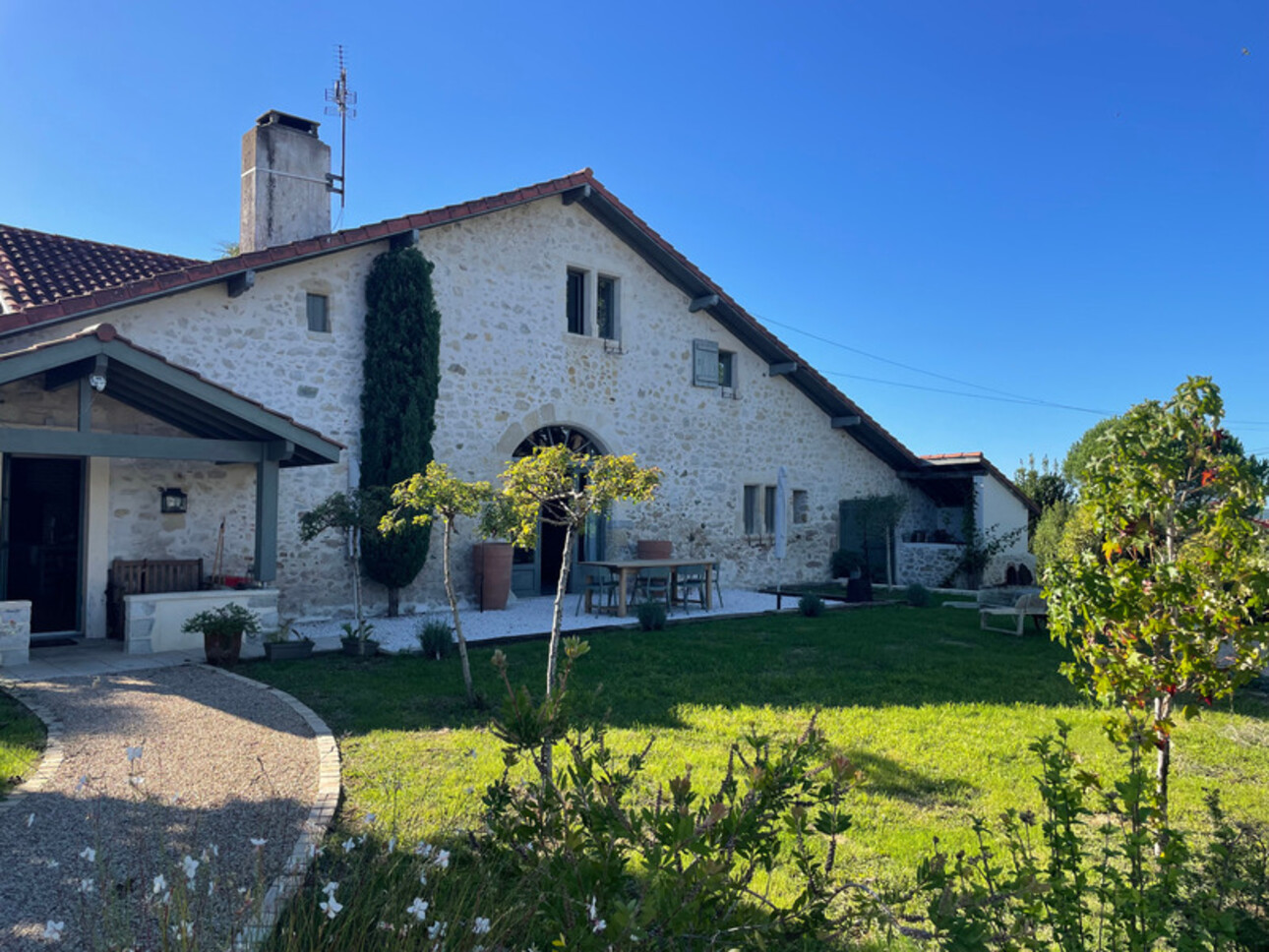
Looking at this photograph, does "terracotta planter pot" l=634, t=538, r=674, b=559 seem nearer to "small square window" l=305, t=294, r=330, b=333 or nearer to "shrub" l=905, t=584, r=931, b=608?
"shrub" l=905, t=584, r=931, b=608

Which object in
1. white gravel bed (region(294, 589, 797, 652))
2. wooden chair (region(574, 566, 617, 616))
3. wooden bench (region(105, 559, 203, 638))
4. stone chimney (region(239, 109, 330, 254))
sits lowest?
white gravel bed (region(294, 589, 797, 652))

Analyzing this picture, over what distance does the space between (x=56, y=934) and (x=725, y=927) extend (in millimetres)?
1586

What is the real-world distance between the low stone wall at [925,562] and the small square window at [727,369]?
5147 mm

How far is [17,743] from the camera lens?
17.2 ft

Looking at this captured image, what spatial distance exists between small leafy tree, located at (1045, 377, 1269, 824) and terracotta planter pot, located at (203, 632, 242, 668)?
6991 mm

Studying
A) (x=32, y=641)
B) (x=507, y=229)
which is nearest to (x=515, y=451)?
(x=507, y=229)

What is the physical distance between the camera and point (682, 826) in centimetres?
212

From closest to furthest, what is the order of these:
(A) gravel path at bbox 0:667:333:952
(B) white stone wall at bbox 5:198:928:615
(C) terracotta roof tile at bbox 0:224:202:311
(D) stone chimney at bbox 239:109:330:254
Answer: (A) gravel path at bbox 0:667:333:952 < (C) terracotta roof tile at bbox 0:224:202:311 < (B) white stone wall at bbox 5:198:928:615 < (D) stone chimney at bbox 239:109:330:254

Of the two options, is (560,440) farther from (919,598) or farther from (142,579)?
(142,579)

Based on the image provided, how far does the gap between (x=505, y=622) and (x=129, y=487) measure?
14.5 ft

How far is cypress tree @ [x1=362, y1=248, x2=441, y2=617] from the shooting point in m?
11.1

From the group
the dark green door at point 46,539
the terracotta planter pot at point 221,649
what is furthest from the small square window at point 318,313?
the terracotta planter pot at point 221,649

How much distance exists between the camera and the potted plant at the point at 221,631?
7984 millimetres

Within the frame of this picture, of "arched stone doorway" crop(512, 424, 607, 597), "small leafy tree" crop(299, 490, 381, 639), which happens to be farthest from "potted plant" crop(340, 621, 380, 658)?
"arched stone doorway" crop(512, 424, 607, 597)
